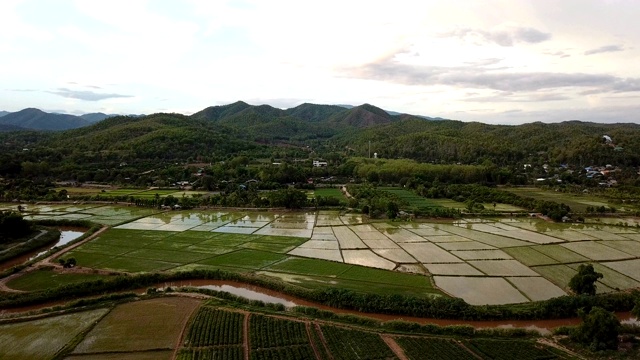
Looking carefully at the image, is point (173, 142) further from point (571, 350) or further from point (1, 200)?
point (571, 350)

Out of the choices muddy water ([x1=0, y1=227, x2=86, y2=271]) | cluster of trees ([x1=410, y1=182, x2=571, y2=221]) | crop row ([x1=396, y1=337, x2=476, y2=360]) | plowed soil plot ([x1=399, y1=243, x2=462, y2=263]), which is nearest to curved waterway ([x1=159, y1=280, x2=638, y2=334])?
crop row ([x1=396, y1=337, x2=476, y2=360])

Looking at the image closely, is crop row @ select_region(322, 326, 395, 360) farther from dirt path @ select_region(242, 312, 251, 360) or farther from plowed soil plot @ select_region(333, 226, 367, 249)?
plowed soil plot @ select_region(333, 226, 367, 249)

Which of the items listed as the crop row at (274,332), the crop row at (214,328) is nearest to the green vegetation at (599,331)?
the crop row at (274,332)

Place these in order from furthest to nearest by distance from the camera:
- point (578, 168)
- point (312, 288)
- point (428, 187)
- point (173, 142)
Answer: point (173, 142) → point (578, 168) → point (428, 187) → point (312, 288)

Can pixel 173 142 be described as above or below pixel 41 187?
above

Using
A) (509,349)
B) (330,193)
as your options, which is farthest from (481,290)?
(330,193)

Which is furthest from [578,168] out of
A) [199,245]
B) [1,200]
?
[1,200]

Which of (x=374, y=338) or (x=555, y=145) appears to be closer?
(x=374, y=338)
